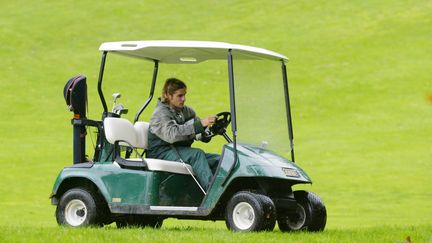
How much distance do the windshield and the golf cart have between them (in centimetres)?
1

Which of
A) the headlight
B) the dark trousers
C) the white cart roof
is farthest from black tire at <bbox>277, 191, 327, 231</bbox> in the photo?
the white cart roof

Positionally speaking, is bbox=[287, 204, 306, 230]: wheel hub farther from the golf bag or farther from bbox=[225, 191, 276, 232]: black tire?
the golf bag

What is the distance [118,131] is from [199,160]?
1.03 m

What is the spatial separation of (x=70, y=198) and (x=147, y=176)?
98cm

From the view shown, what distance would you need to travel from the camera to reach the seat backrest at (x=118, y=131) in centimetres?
1096

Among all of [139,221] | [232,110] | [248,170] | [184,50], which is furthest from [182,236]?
[184,50]

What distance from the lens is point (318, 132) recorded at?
102 feet

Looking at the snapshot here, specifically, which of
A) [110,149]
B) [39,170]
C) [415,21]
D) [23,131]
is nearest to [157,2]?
[415,21]

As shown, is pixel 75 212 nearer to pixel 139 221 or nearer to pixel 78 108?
pixel 139 221

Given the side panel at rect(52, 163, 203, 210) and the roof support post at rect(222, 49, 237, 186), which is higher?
the roof support post at rect(222, 49, 237, 186)

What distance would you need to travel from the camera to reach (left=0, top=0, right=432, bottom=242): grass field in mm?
19703

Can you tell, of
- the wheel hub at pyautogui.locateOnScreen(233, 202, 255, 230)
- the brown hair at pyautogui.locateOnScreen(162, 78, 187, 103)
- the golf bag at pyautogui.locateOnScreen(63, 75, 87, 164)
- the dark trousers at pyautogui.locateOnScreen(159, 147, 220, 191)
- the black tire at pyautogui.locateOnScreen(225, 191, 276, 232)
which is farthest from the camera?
the golf bag at pyautogui.locateOnScreen(63, 75, 87, 164)

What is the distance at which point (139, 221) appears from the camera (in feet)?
38.6

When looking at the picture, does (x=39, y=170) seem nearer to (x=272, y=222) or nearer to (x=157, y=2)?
(x=272, y=222)
